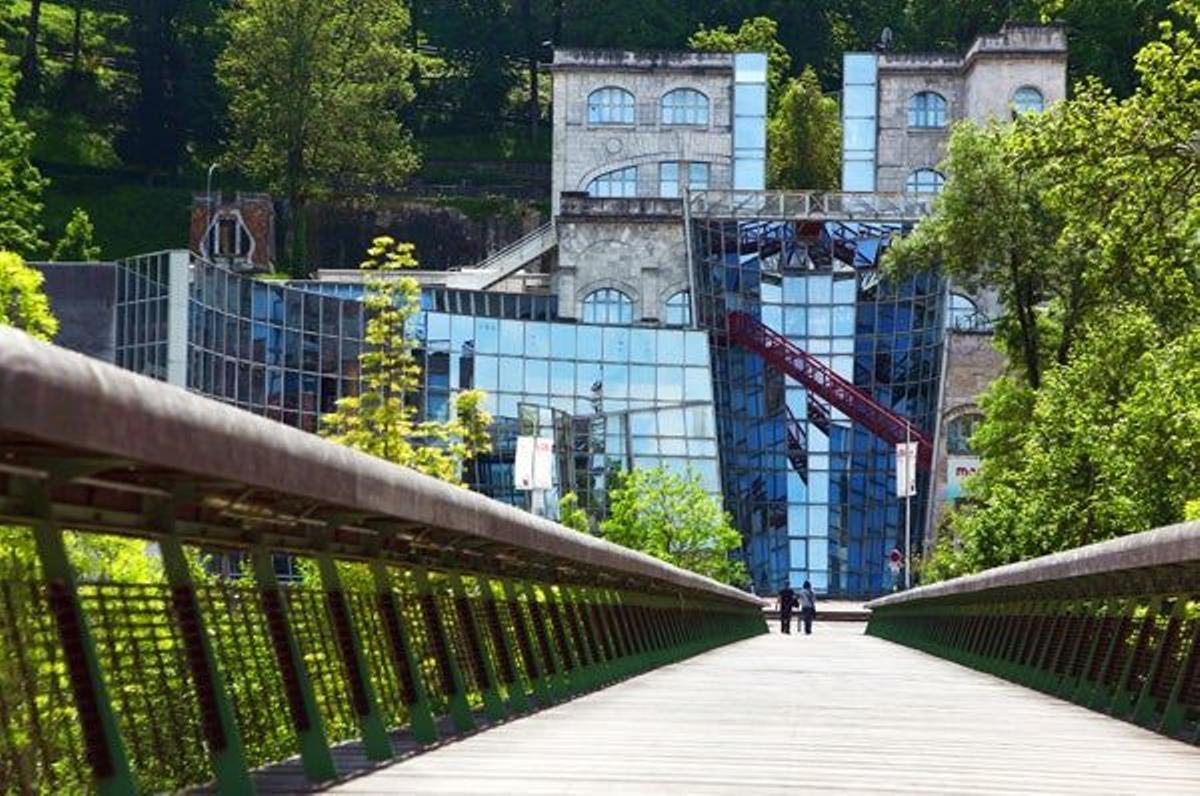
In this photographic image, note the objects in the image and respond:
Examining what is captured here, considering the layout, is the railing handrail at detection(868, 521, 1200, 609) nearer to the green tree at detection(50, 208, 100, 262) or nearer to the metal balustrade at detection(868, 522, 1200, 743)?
the metal balustrade at detection(868, 522, 1200, 743)

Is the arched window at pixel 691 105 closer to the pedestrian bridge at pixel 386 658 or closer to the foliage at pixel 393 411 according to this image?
the foliage at pixel 393 411

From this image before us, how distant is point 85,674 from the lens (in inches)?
401

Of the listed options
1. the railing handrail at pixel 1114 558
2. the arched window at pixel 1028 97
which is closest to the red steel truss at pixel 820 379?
the arched window at pixel 1028 97

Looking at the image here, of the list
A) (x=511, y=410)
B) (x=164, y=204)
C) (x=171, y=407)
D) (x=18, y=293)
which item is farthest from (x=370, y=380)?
(x=164, y=204)

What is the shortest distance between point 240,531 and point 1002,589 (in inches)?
965

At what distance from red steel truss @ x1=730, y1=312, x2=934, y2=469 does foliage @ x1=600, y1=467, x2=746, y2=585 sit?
1003 inches

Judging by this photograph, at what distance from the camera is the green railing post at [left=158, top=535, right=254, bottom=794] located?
38.1ft

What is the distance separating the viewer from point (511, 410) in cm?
11194

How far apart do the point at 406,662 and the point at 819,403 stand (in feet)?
A: 385

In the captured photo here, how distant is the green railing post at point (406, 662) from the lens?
54.4 ft

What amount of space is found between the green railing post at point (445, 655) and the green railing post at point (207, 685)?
19.8 ft

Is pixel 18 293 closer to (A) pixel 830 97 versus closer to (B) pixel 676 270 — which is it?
(B) pixel 676 270

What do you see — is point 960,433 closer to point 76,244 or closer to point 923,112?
point 923,112

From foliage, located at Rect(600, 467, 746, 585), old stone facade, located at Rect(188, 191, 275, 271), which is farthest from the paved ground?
old stone facade, located at Rect(188, 191, 275, 271)
